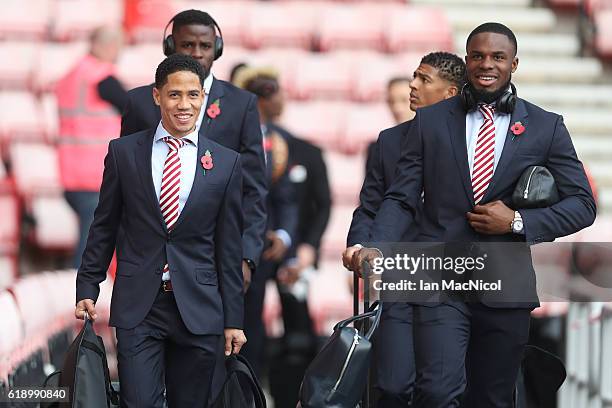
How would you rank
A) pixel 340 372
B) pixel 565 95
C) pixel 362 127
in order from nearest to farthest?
1. pixel 340 372
2. pixel 362 127
3. pixel 565 95

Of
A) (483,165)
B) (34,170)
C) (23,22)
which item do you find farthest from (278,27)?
(483,165)

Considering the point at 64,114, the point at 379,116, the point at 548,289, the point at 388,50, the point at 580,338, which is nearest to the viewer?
the point at 548,289

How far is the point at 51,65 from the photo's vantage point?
1036 cm

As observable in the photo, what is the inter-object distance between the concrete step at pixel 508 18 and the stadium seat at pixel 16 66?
10.4ft

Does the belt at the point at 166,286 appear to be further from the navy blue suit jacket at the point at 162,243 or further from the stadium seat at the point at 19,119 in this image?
the stadium seat at the point at 19,119

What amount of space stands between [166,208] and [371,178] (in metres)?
1.14

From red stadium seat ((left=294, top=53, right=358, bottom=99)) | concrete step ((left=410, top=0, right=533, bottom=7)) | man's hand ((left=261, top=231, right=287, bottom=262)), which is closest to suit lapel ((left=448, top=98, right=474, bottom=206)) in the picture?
man's hand ((left=261, top=231, right=287, bottom=262))

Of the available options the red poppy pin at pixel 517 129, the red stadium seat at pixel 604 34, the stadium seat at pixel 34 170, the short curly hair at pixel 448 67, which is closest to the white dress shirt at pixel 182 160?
the red poppy pin at pixel 517 129

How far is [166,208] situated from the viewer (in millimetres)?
5090

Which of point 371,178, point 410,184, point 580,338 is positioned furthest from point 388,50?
point 410,184

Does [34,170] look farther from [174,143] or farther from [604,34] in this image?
[174,143]

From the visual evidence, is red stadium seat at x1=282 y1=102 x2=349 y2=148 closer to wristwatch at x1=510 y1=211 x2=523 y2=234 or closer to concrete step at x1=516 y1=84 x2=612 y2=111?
concrete step at x1=516 y1=84 x2=612 y2=111

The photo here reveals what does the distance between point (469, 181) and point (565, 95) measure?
582cm

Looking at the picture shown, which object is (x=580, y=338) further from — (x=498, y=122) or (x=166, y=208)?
(x=166, y=208)
